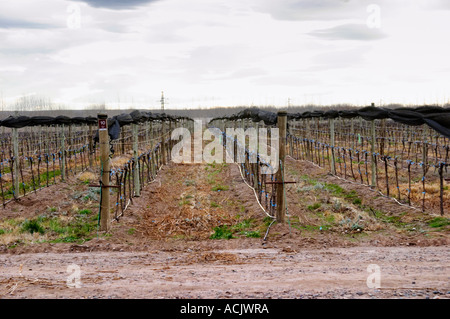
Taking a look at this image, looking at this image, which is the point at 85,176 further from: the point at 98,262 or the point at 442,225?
the point at 442,225

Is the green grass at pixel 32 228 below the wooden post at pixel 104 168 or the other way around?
below

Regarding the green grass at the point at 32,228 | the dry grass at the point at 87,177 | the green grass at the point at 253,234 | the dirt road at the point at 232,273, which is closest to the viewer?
the dirt road at the point at 232,273

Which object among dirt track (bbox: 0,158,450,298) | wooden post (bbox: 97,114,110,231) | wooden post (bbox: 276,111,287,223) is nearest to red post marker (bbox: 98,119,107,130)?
wooden post (bbox: 97,114,110,231)

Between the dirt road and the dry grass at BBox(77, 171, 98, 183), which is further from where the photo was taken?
the dry grass at BBox(77, 171, 98, 183)

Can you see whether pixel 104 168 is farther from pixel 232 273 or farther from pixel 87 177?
pixel 87 177

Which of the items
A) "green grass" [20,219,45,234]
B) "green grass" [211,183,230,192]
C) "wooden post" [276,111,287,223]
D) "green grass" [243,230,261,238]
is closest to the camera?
"green grass" [243,230,261,238]

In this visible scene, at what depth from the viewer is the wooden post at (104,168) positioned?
8336 millimetres

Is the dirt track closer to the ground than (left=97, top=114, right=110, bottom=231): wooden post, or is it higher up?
closer to the ground

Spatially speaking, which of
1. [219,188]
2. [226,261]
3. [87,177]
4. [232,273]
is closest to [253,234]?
[226,261]

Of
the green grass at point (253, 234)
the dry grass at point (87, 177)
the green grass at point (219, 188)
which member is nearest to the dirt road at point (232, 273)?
the green grass at point (253, 234)

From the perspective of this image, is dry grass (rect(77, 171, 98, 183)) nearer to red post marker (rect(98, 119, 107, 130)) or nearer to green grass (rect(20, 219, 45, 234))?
green grass (rect(20, 219, 45, 234))

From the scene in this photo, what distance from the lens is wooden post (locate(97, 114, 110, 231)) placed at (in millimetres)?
8336

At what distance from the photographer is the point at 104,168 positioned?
8359 mm

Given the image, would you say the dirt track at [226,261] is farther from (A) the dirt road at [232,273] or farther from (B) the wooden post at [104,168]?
(B) the wooden post at [104,168]
